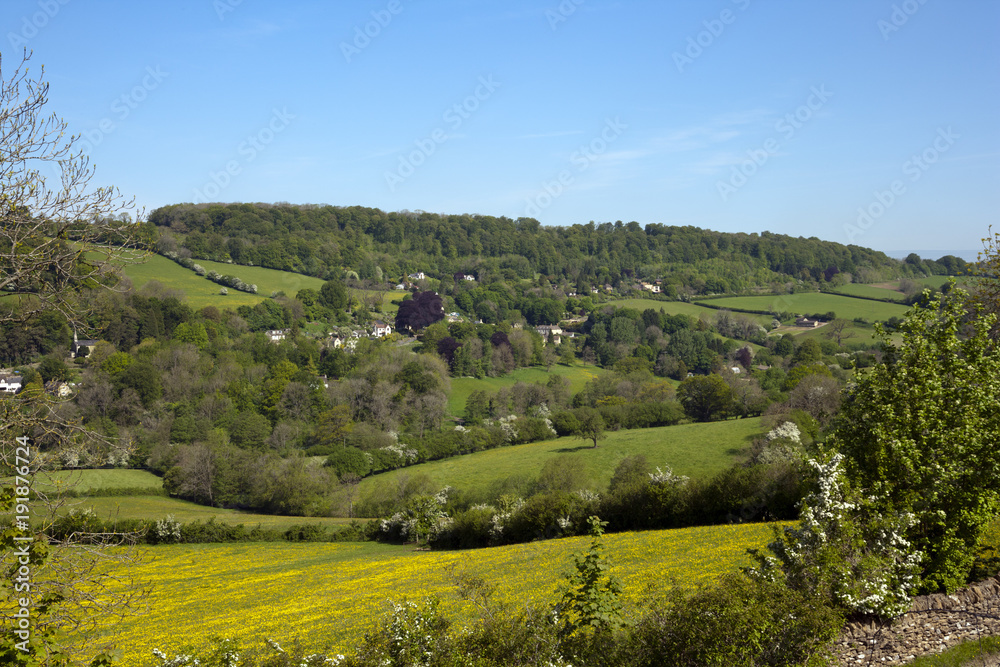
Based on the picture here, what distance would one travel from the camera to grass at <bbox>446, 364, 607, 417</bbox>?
8927 cm

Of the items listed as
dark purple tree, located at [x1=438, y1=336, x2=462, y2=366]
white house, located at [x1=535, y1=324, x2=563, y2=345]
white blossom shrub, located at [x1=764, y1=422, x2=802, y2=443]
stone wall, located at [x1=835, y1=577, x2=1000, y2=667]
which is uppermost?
white house, located at [x1=535, y1=324, x2=563, y2=345]

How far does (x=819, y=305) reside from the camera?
118 m

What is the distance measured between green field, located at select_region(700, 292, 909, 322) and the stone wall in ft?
317

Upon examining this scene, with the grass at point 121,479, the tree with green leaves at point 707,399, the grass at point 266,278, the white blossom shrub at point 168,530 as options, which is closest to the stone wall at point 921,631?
the white blossom shrub at point 168,530

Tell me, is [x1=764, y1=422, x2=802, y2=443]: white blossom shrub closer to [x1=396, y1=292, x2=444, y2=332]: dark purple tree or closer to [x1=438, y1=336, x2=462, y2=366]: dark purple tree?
[x1=438, y1=336, x2=462, y2=366]: dark purple tree

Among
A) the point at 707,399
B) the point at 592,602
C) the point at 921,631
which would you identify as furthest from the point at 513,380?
the point at 592,602

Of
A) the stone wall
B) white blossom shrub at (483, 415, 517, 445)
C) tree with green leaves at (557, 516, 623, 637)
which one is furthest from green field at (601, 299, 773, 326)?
tree with green leaves at (557, 516, 623, 637)

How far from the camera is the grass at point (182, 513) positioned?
4694cm

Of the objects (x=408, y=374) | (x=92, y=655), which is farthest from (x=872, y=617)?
(x=408, y=374)

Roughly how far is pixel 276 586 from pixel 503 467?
29.8 meters

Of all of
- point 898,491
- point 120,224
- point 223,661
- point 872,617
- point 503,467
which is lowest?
point 503,467

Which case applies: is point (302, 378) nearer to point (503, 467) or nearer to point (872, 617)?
point (503, 467)

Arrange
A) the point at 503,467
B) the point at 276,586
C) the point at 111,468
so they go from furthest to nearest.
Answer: the point at 111,468 < the point at 503,467 < the point at 276,586

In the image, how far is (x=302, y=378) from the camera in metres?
88.7
